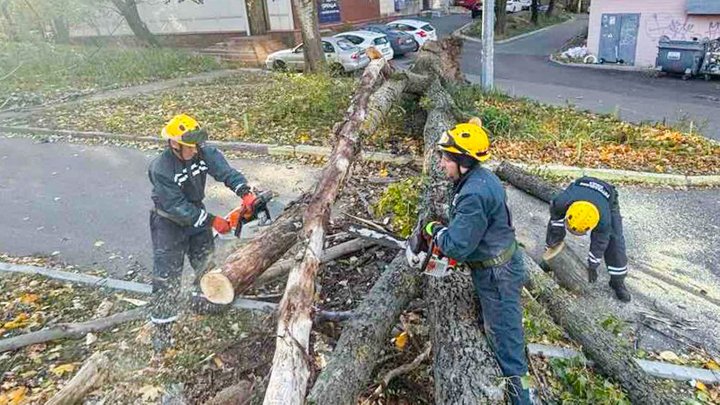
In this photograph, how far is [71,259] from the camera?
579 cm

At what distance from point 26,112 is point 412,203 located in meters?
11.2

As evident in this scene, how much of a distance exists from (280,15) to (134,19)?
6.35 m

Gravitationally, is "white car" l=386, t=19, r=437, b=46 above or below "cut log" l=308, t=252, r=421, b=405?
above

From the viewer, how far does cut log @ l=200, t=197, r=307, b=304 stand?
3715 millimetres

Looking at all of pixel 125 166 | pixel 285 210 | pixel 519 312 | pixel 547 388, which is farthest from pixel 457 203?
pixel 125 166

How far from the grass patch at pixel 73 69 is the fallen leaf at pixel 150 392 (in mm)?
12462

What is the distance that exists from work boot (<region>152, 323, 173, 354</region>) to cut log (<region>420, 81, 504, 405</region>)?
2159mm

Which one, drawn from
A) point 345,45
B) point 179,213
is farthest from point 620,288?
point 345,45

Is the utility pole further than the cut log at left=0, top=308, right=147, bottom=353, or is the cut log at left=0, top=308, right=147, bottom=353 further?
the utility pole

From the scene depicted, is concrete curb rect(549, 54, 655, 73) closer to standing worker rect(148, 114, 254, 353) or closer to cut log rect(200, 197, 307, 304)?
cut log rect(200, 197, 307, 304)

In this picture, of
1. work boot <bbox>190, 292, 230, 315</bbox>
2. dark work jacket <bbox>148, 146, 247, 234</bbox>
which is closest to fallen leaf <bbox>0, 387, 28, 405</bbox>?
work boot <bbox>190, 292, 230, 315</bbox>

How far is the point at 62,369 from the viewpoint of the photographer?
3.98 meters

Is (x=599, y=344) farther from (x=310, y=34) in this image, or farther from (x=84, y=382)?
(x=310, y=34)

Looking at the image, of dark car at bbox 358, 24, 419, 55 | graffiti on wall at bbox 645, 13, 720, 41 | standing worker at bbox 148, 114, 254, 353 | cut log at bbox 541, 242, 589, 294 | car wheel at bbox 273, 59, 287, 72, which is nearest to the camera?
standing worker at bbox 148, 114, 254, 353
